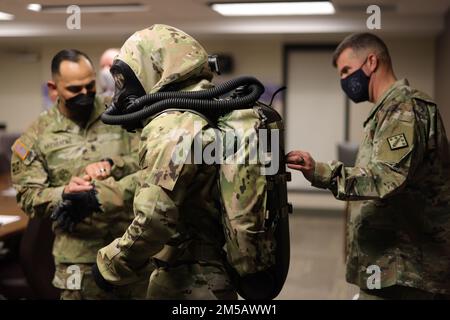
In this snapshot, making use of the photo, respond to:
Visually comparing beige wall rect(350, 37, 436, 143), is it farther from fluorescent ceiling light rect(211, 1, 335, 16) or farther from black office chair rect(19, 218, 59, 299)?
black office chair rect(19, 218, 59, 299)

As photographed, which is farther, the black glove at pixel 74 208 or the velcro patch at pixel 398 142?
the black glove at pixel 74 208

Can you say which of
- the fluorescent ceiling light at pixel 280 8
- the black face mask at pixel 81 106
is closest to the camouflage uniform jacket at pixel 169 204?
the black face mask at pixel 81 106

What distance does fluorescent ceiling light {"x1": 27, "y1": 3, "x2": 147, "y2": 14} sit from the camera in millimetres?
1798

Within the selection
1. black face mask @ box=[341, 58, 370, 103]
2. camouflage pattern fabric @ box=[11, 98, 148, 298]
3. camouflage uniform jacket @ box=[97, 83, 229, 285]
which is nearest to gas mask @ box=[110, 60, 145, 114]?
camouflage uniform jacket @ box=[97, 83, 229, 285]

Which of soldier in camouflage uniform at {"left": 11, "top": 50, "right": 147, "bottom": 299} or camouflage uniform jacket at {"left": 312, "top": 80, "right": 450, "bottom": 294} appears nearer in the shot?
camouflage uniform jacket at {"left": 312, "top": 80, "right": 450, "bottom": 294}

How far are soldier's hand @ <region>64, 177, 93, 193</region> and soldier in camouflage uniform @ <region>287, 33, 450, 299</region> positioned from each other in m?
0.69

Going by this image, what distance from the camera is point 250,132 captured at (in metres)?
1.22

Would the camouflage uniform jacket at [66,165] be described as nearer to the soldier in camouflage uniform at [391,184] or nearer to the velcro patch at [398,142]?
the soldier in camouflage uniform at [391,184]

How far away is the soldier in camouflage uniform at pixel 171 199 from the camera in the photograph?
1.17m

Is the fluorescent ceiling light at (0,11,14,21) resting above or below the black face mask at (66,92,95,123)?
above

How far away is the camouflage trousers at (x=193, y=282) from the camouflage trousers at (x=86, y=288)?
50 centimetres

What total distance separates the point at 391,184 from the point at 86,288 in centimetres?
108
